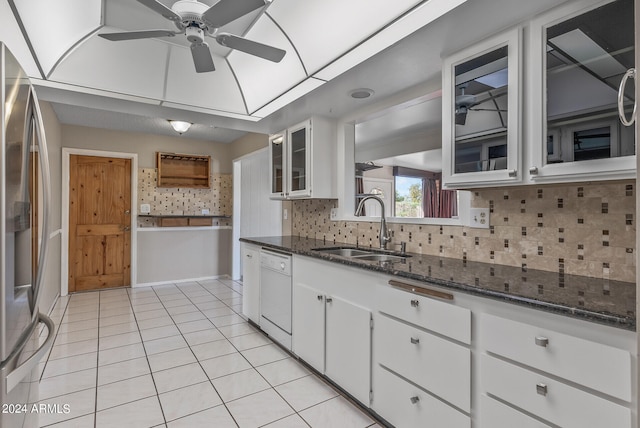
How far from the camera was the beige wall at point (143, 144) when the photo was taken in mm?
4629

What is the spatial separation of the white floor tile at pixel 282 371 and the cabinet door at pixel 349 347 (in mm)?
297

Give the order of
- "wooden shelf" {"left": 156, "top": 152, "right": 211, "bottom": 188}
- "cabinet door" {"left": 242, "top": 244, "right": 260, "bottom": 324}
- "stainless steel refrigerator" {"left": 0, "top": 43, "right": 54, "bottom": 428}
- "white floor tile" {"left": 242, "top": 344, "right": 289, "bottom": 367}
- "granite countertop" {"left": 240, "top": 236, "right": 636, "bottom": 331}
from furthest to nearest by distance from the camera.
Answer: "wooden shelf" {"left": 156, "top": 152, "right": 211, "bottom": 188}, "cabinet door" {"left": 242, "top": 244, "right": 260, "bottom": 324}, "white floor tile" {"left": 242, "top": 344, "right": 289, "bottom": 367}, "granite countertop" {"left": 240, "top": 236, "right": 636, "bottom": 331}, "stainless steel refrigerator" {"left": 0, "top": 43, "right": 54, "bottom": 428}

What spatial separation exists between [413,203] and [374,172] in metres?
0.95

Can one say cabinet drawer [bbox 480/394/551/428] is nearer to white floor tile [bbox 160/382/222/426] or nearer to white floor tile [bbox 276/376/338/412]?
white floor tile [bbox 276/376/338/412]

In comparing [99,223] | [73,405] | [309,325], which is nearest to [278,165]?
[309,325]

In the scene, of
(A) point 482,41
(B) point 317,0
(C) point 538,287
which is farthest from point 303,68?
(C) point 538,287

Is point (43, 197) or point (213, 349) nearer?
point (43, 197)

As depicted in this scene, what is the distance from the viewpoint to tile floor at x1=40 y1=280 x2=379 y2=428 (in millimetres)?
1851

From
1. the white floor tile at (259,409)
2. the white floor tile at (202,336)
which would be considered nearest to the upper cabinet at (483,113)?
the white floor tile at (259,409)

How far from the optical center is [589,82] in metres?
1.28

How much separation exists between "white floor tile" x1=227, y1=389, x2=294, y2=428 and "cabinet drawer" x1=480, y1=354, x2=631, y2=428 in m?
1.19

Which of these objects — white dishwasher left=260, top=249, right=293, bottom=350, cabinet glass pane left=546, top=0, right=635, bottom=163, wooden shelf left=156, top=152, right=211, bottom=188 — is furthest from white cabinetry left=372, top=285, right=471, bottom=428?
wooden shelf left=156, top=152, right=211, bottom=188

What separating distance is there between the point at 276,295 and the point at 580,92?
236cm

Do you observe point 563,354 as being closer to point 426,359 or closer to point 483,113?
point 426,359
